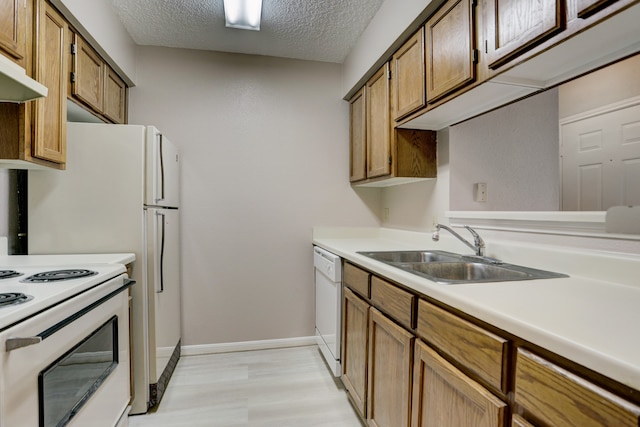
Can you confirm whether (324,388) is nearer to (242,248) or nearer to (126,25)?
(242,248)

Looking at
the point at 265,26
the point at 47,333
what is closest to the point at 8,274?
the point at 47,333

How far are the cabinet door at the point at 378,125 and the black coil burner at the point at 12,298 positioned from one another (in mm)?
1888

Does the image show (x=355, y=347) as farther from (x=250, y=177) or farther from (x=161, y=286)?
(x=250, y=177)

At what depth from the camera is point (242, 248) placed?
9.11ft

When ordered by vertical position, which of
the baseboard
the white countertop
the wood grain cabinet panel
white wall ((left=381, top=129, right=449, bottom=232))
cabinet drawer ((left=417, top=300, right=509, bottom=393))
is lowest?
the baseboard

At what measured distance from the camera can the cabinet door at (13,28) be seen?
128 centimetres

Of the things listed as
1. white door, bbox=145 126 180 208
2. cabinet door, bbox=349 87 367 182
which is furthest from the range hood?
cabinet door, bbox=349 87 367 182

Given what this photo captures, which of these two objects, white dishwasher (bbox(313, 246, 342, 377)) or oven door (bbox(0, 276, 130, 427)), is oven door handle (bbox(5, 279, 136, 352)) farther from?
white dishwasher (bbox(313, 246, 342, 377))

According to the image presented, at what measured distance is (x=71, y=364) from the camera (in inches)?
45.4

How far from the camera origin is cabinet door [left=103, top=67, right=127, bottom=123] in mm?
2213

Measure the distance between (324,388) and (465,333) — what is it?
156 centimetres

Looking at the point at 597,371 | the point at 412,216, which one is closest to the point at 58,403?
the point at 597,371

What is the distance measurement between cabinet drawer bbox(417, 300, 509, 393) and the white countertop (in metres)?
0.05

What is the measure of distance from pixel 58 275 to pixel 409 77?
1967 millimetres
